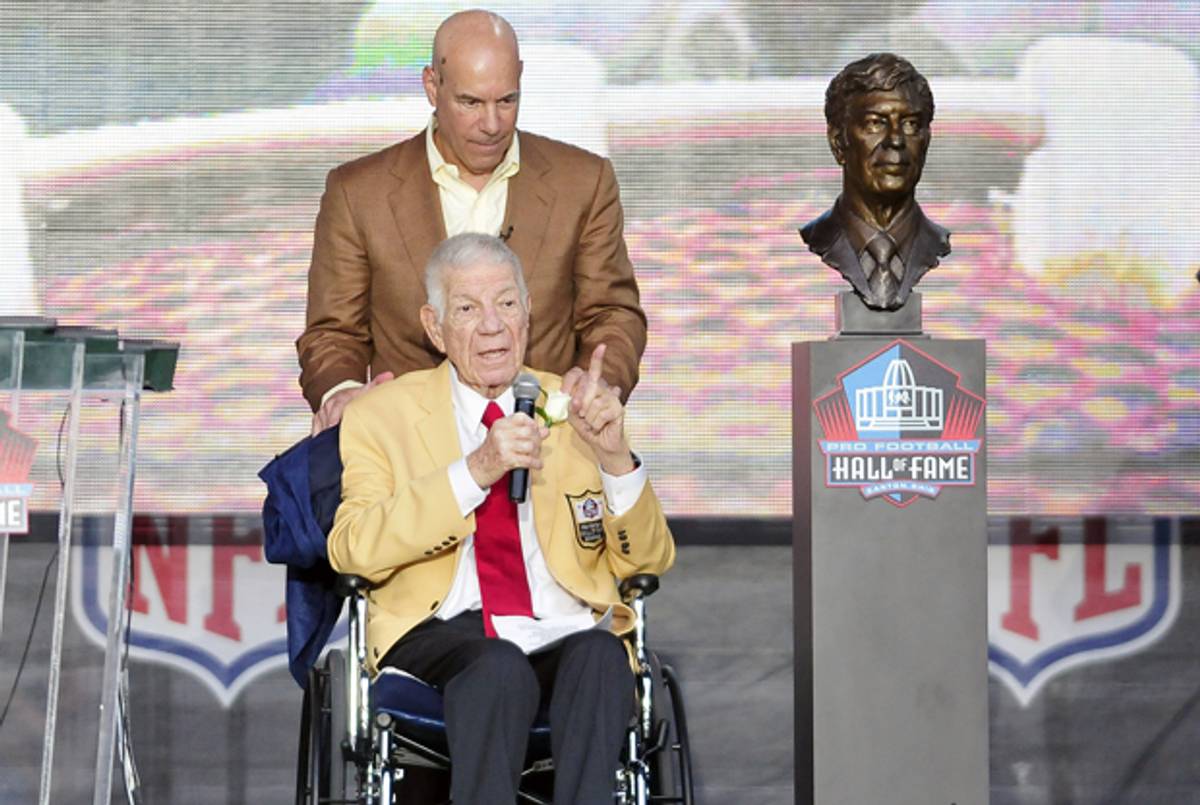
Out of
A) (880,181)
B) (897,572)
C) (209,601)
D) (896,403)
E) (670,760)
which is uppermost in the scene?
(880,181)

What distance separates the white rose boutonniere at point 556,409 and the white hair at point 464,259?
0.69ft

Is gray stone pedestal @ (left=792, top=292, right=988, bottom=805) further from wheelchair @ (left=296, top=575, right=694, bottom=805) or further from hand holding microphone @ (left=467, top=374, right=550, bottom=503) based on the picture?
hand holding microphone @ (left=467, top=374, right=550, bottom=503)

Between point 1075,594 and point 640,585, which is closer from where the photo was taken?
point 640,585

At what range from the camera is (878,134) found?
383cm

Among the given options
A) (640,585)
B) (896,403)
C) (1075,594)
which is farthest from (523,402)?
(1075,594)

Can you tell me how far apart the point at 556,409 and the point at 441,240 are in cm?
66

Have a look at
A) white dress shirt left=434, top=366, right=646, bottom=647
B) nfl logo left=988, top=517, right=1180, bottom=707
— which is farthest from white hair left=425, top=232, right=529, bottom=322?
nfl logo left=988, top=517, right=1180, bottom=707

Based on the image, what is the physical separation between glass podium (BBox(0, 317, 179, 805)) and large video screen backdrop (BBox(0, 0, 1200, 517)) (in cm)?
162

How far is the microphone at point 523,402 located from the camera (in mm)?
3135

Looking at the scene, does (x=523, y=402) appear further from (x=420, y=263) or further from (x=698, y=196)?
(x=698, y=196)

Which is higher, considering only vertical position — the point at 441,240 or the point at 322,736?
the point at 441,240

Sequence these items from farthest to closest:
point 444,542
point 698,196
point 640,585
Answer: point 698,196, point 640,585, point 444,542

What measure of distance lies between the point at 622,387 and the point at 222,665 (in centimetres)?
175

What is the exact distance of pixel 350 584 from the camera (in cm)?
330
